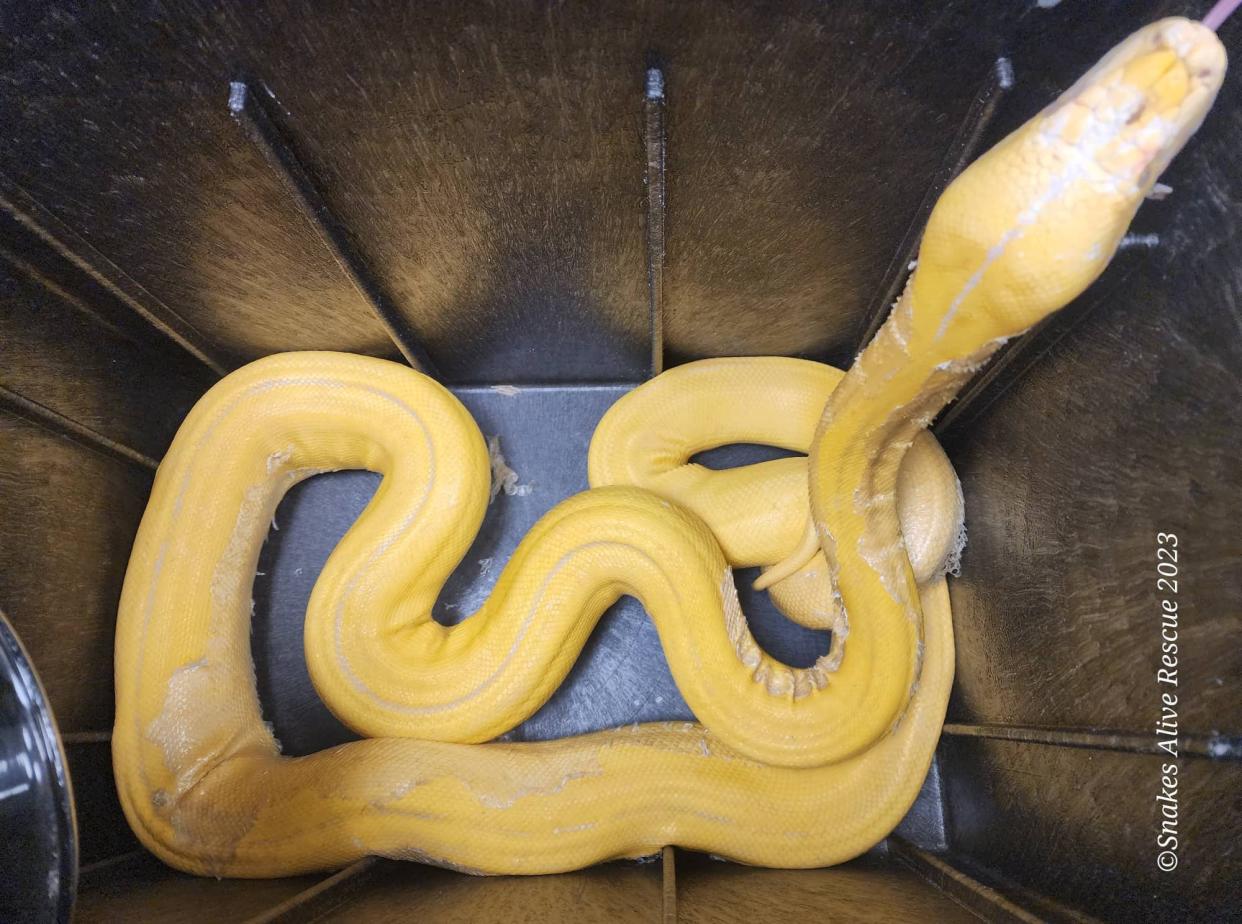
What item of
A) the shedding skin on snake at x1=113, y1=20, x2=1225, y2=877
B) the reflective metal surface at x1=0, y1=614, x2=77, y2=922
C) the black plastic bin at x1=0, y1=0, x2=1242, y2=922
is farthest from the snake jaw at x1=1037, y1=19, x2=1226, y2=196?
the reflective metal surface at x1=0, y1=614, x2=77, y2=922

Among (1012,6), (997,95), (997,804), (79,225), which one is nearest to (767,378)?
(997,95)

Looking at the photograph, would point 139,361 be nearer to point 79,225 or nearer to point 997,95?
point 79,225

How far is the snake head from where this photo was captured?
1025mm

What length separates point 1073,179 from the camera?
1067 millimetres

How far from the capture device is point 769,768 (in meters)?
2.08

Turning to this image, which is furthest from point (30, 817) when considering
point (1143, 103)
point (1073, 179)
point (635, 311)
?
point (1143, 103)

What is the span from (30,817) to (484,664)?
3.34 feet

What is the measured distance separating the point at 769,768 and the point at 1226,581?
45.8 inches

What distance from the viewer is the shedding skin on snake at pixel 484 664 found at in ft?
6.50

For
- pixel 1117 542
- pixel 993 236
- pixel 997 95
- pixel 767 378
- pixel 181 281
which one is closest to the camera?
pixel 993 236

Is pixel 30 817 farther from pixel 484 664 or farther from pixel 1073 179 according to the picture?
pixel 1073 179

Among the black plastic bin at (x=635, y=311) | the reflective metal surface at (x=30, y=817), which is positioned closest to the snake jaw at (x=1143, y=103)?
the black plastic bin at (x=635, y=311)

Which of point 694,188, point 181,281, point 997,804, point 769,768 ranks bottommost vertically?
point 997,804

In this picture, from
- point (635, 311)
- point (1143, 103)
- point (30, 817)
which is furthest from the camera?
point (635, 311)
